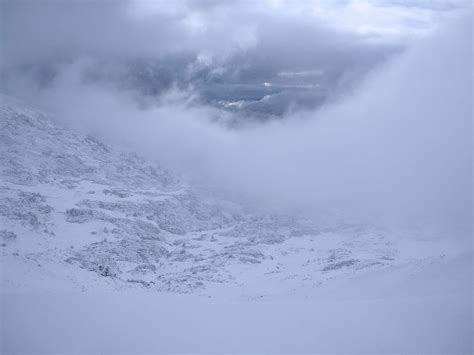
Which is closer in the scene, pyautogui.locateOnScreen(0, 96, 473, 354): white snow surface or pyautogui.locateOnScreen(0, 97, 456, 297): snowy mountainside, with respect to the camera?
pyautogui.locateOnScreen(0, 96, 473, 354): white snow surface

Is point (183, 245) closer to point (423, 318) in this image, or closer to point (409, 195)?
point (423, 318)

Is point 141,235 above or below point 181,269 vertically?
above

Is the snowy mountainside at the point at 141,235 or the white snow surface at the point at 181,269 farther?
the snowy mountainside at the point at 141,235

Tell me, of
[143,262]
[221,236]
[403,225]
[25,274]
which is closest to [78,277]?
[25,274]

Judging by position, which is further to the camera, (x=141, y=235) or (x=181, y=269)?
(x=141, y=235)
